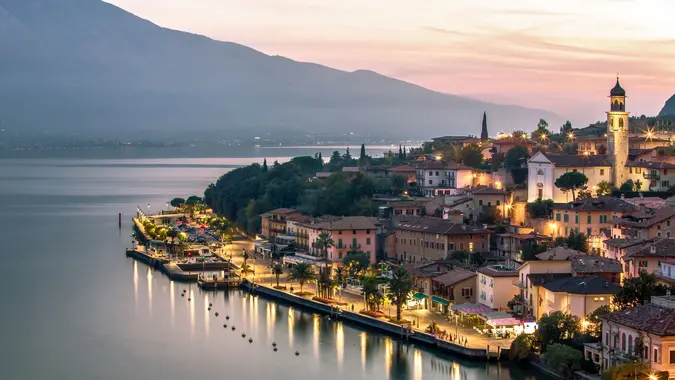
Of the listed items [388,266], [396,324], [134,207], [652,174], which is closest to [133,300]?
[388,266]

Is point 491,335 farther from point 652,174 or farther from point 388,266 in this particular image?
point 652,174

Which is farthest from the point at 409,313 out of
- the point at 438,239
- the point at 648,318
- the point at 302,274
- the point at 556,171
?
the point at 556,171

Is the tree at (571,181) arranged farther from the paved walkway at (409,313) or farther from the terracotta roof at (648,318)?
the terracotta roof at (648,318)

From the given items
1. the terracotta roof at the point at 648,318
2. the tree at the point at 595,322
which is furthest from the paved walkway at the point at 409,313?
the terracotta roof at the point at 648,318

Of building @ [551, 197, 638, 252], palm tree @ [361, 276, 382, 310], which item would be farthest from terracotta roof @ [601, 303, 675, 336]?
building @ [551, 197, 638, 252]

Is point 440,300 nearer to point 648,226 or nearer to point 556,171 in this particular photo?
point 648,226
